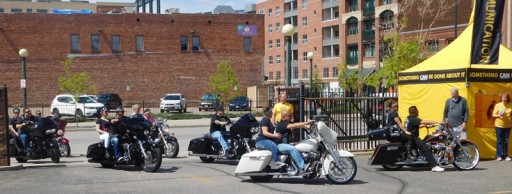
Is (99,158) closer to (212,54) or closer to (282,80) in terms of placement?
(212,54)

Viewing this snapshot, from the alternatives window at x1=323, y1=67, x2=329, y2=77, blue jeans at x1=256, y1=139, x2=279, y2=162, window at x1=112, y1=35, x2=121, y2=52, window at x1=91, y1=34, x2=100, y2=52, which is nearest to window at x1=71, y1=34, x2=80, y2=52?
window at x1=91, y1=34, x2=100, y2=52

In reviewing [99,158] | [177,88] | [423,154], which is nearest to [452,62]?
[423,154]

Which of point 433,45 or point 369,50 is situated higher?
point 369,50

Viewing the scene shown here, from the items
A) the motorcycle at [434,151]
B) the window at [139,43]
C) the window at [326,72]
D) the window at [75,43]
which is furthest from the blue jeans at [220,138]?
the window at [326,72]

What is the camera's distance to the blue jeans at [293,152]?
1234 centimetres

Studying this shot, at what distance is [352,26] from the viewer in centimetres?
7562

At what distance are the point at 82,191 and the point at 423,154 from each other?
273 inches

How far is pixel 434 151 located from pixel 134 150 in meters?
6.47

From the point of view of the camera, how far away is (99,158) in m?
15.3

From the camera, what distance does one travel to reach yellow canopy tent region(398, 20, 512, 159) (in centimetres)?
1650

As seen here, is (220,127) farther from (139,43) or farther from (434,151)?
(139,43)

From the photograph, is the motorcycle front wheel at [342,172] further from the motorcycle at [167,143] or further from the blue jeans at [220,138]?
the motorcycle at [167,143]

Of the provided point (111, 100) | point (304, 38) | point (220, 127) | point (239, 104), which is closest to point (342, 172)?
point (220, 127)

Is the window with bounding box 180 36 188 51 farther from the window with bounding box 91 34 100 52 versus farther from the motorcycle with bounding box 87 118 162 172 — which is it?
the motorcycle with bounding box 87 118 162 172
